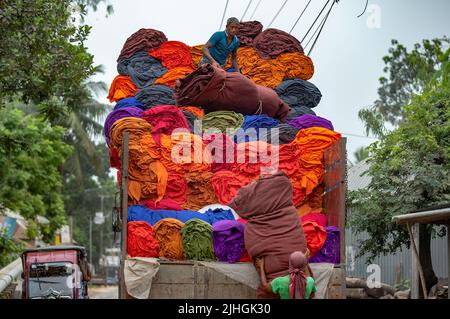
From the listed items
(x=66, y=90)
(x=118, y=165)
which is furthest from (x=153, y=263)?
(x=66, y=90)

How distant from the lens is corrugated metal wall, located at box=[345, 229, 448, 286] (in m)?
18.9

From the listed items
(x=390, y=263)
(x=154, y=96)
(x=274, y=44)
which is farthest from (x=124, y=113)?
(x=390, y=263)

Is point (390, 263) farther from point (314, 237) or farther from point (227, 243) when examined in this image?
point (227, 243)

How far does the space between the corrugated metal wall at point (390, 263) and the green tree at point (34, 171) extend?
9225 millimetres

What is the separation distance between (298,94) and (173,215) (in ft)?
7.94

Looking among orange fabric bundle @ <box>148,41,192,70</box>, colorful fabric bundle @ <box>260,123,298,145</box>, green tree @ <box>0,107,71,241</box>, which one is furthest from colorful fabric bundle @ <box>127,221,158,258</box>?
green tree @ <box>0,107,71,241</box>

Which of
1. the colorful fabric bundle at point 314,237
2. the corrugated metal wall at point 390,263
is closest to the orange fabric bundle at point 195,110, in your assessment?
the colorful fabric bundle at point 314,237

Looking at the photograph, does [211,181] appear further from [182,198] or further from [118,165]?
[118,165]

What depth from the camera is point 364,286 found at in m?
19.0

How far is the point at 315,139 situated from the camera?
26.5 feet

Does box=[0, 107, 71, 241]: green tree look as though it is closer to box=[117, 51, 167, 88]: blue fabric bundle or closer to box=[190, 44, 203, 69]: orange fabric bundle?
box=[117, 51, 167, 88]: blue fabric bundle

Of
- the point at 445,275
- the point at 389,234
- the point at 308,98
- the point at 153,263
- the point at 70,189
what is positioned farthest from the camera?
the point at 70,189

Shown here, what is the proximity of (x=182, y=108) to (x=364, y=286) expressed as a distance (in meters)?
11.5
